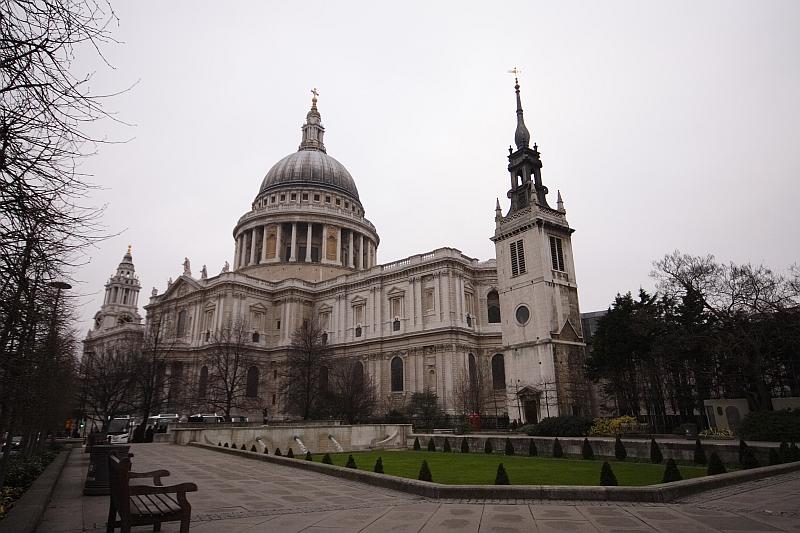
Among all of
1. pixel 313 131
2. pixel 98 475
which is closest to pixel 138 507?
pixel 98 475

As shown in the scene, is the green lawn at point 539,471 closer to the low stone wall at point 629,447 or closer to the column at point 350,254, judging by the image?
the low stone wall at point 629,447

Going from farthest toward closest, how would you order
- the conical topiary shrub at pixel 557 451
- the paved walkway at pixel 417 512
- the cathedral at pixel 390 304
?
1. the cathedral at pixel 390 304
2. the conical topiary shrub at pixel 557 451
3. the paved walkway at pixel 417 512

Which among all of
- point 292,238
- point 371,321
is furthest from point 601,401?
A: point 292,238

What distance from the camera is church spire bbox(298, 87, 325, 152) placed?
296ft

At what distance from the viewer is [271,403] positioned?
59781mm

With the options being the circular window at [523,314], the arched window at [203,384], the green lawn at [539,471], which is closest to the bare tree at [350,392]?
the arched window at [203,384]

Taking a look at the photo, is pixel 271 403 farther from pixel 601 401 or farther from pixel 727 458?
pixel 727 458

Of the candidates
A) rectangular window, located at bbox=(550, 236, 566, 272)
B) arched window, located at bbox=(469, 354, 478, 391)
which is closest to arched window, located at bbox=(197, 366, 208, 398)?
arched window, located at bbox=(469, 354, 478, 391)

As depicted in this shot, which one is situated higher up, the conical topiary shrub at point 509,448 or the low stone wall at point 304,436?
the low stone wall at point 304,436

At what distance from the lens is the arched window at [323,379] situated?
48575 mm

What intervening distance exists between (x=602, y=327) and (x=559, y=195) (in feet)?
39.7

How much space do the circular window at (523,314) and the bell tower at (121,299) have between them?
2981 inches

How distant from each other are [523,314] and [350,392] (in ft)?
57.2

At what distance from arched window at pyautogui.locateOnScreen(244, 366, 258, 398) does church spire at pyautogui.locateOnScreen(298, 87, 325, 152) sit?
43.7 metres
